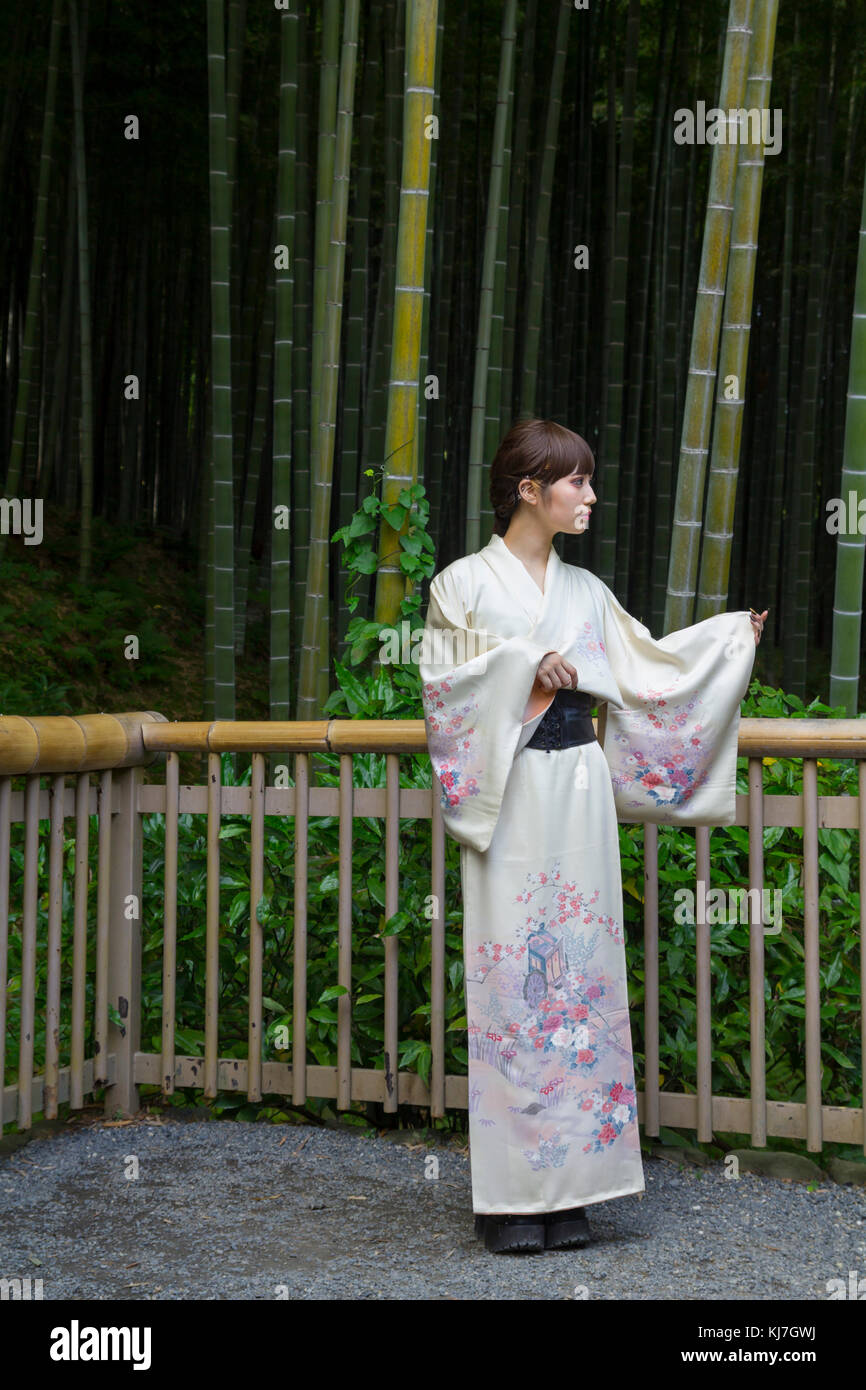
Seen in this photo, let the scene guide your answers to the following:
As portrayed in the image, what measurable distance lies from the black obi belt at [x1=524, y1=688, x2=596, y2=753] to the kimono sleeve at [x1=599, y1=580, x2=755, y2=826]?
0.27 feet

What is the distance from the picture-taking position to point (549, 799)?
1998 mm

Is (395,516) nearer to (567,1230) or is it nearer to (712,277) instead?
(712,277)

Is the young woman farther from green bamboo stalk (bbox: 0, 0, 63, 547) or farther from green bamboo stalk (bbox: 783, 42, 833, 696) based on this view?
green bamboo stalk (bbox: 783, 42, 833, 696)

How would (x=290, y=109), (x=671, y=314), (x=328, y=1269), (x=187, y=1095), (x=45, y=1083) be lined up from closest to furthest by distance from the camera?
(x=328, y=1269)
(x=45, y=1083)
(x=187, y=1095)
(x=290, y=109)
(x=671, y=314)

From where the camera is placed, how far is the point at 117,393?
9.41m

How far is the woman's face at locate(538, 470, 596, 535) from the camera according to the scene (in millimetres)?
2035

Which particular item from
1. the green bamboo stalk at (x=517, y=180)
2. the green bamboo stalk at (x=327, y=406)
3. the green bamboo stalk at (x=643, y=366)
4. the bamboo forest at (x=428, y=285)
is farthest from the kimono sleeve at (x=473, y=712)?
the green bamboo stalk at (x=643, y=366)

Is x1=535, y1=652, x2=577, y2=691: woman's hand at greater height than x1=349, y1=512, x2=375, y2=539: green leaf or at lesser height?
lesser

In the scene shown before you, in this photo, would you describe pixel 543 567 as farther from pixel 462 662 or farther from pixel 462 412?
pixel 462 412

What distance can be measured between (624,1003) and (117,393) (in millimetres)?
8366

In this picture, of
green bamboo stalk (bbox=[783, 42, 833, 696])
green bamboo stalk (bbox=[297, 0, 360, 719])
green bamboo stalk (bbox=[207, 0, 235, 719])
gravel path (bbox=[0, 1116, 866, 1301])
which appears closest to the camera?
gravel path (bbox=[0, 1116, 866, 1301])

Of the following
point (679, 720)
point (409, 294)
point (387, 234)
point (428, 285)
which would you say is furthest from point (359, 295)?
point (679, 720)

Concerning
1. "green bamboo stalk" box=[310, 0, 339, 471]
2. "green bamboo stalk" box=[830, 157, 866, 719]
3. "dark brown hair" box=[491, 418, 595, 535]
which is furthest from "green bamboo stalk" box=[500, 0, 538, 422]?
"dark brown hair" box=[491, 418, 595, 535]

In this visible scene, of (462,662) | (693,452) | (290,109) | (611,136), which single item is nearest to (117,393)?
(611,136)
